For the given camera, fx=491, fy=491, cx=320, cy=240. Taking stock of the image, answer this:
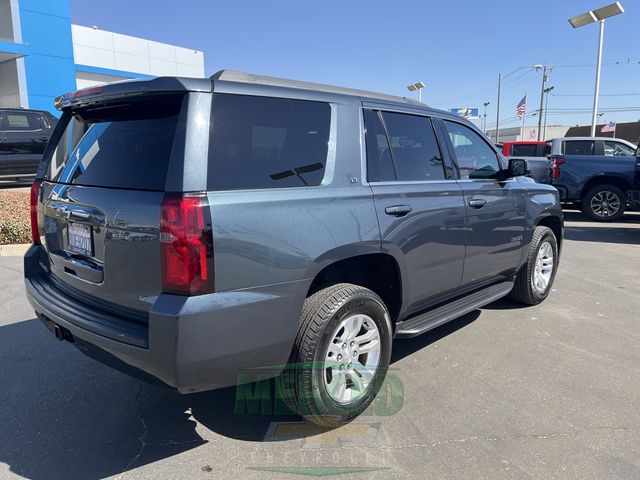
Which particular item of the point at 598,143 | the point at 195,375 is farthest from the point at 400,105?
the point at 598,143

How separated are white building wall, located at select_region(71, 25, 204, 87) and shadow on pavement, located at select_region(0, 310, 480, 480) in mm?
24969

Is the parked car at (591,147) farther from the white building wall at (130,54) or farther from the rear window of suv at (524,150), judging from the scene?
the white building wall at (130,54)

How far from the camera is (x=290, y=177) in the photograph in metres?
2.64

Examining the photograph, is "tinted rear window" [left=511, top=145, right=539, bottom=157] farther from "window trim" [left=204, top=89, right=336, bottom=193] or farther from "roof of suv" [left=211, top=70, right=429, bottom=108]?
"window trim" [left=204, top=89, right=336, bottom=193]

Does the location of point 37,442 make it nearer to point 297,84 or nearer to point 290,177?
point 290,177

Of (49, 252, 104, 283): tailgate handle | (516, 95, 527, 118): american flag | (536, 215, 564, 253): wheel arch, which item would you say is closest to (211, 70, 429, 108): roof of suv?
(49, 252, 104, 283): tailgate handle

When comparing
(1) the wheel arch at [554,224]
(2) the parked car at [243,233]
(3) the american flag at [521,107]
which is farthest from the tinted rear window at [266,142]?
(3) the american flag at [521,107]

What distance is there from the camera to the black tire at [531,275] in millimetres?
4875

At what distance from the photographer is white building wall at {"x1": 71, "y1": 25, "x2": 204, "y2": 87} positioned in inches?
1019

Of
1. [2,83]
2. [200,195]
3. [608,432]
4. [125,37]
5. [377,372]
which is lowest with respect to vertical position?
[608,432]

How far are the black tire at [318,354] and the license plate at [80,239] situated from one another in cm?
A: 122

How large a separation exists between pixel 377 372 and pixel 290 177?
1.37 meters

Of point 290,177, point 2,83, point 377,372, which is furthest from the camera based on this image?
point 2,83

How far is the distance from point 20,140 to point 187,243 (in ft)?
42.5
